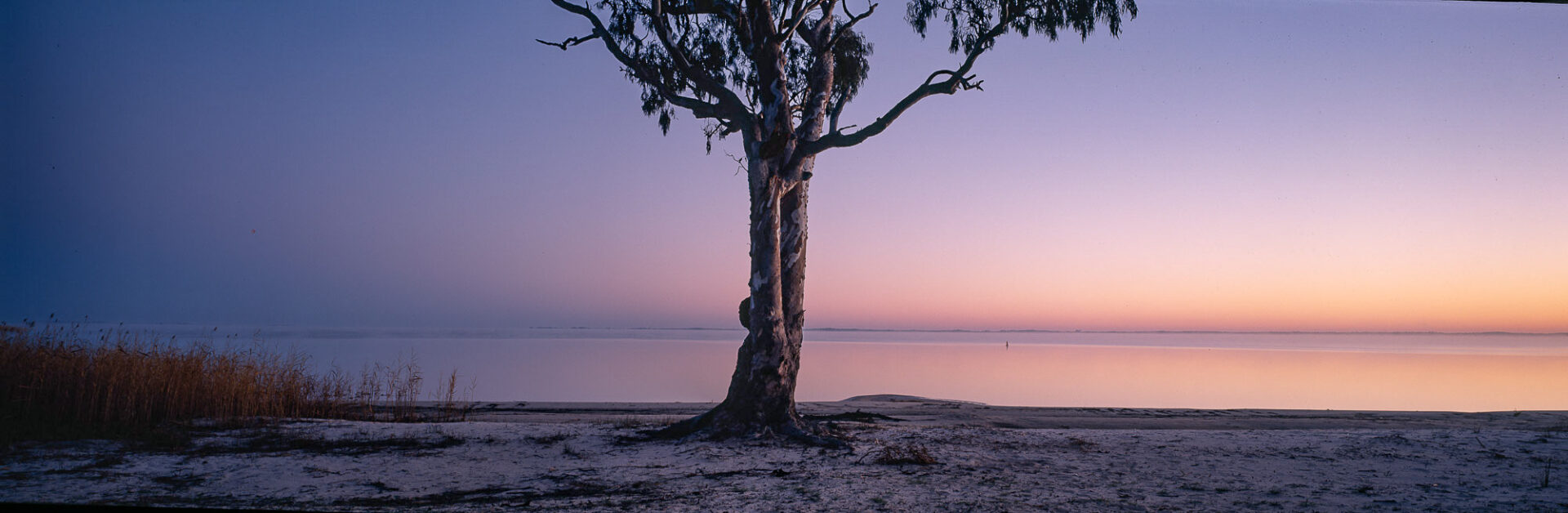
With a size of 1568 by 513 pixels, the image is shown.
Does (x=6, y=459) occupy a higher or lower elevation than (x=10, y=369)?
lower

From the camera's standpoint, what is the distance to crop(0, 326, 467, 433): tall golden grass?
25.4ft

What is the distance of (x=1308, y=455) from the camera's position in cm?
727

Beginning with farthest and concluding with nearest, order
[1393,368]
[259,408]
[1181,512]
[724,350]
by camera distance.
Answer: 1. [724,350]
2. [1393,368]
3. [259,408]
4. [1181,512]

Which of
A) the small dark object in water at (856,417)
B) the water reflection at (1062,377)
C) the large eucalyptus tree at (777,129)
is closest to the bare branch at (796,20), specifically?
the large eucalyptus tree at (777,129)

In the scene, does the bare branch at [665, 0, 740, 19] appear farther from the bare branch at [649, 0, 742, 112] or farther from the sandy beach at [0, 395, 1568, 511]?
the sandy beach at [0, 395, 1568, 511]

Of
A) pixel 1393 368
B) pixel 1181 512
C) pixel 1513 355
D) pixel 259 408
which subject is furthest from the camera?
pixel 1513 355

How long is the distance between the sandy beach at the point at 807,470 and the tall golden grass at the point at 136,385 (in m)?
0.71

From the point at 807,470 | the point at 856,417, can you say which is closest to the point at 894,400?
the point at 856,417

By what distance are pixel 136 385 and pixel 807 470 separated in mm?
6223

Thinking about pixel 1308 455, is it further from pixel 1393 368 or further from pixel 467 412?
pixel 1393 368

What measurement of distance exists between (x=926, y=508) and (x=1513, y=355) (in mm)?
40733

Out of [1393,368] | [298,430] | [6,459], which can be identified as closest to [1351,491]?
[298,430]

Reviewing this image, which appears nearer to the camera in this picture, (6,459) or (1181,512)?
(1181,512)

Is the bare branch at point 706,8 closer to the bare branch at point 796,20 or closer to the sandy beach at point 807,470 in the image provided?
the bare branch at point 796,20
